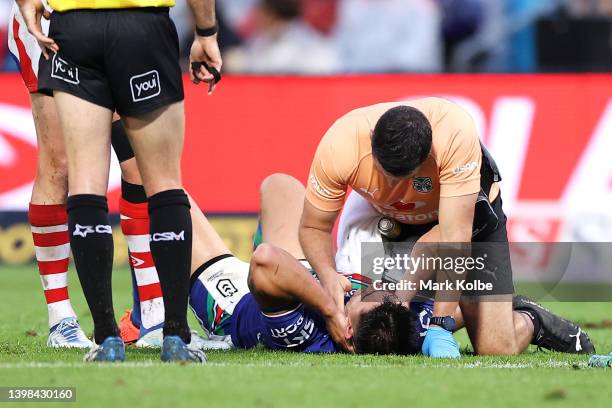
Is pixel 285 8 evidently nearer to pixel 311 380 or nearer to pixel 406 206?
pixel 406 206

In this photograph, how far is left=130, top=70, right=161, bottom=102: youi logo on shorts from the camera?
498 cm

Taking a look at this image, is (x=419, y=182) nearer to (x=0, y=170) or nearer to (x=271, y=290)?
(x=271, y=290)

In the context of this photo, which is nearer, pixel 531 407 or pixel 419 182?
pixel 531 407

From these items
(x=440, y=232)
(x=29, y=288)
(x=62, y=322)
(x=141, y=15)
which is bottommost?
(x=29, y=288)

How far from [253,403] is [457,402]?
0.74 metres

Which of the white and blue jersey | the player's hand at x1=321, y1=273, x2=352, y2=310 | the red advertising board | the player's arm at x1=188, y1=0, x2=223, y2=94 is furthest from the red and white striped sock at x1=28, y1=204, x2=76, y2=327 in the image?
the red advertising board

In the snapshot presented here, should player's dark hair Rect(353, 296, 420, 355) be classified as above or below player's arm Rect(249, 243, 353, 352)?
below

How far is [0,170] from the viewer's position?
10.9m

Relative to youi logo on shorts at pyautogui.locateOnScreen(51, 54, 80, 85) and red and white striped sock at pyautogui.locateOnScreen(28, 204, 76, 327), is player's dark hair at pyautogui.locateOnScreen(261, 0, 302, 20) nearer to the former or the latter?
red and white striped sock at pyautogui.locateOnScreen(28, 204, 76, 327)

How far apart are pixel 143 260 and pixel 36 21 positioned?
1674 millimetres

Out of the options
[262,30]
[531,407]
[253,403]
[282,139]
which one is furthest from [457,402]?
[262,30]

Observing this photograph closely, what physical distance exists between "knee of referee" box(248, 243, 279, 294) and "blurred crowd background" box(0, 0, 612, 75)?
6534mm

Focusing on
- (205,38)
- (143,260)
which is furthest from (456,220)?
(143,260)

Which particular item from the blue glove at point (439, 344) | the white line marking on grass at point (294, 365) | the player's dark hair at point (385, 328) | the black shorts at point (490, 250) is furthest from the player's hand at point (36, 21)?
the black shorts at point (490, 250)
